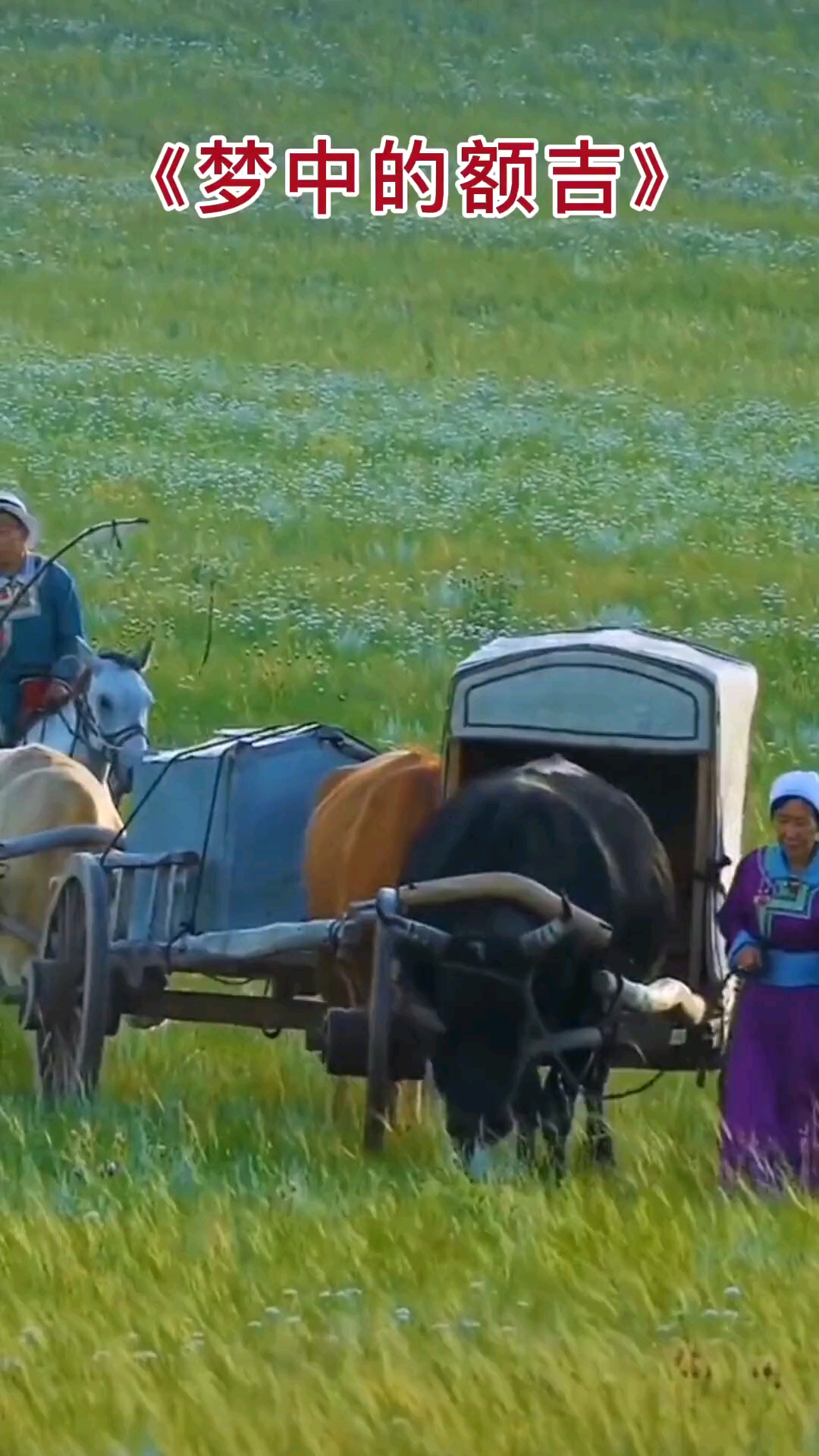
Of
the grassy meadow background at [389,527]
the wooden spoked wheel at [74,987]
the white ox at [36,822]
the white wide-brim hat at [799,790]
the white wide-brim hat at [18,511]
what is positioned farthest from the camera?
the white wide-brim hat at [18,511]

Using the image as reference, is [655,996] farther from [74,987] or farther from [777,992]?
[74,987]

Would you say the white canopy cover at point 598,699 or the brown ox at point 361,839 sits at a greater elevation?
the white canopy cover at point 598,699

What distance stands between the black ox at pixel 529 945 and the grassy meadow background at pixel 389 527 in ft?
0.92

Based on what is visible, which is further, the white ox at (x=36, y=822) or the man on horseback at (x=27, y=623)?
the man on horseback at (x=27, y=623)

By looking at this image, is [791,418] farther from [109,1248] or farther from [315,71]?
[109,1248]

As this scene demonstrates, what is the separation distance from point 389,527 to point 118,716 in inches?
635

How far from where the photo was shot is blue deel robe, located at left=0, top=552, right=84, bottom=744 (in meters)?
14.4

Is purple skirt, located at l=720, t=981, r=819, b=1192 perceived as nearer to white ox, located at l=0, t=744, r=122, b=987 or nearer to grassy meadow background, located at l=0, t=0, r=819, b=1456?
grassy meadow background, located at l=0, t=0, r=819, b=1456

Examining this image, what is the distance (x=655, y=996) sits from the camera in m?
10.4

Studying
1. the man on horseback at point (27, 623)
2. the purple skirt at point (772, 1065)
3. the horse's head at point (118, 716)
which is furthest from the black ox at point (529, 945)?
the man on horseback at point (27, 623)

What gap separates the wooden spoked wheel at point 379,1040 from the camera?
→ 400 inches

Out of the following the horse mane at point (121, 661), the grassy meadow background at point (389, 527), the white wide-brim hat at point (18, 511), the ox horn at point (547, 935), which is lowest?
the grassy meadow background at point (389, 527)

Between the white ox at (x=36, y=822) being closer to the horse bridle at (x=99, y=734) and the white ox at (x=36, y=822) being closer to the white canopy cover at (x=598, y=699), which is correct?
the horse bridle at (x=99, y=734)

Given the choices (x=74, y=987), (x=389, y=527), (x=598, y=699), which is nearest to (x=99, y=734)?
(x=74, y=987)
